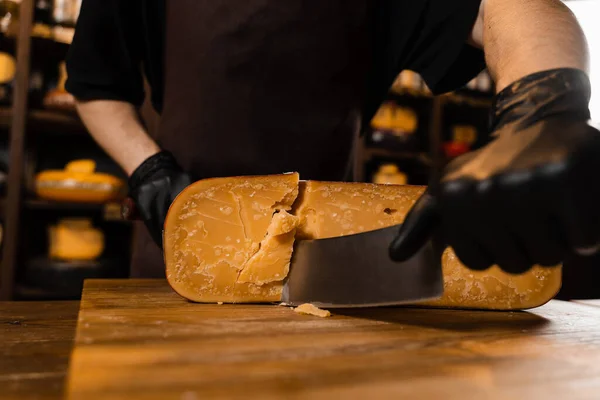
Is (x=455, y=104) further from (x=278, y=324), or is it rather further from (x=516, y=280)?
(x=278, y=324)

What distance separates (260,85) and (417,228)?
0.69 metres

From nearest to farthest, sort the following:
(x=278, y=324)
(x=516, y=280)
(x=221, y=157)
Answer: (x=278, y=324) → (x=516, y=280) → (x=221, y=157)

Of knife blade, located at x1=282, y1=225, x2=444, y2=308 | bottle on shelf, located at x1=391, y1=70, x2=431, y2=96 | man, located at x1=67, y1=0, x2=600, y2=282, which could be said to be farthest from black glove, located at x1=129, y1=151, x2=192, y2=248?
bottle on shelf, located at x1=391, y1=70, x2=431, y2=96

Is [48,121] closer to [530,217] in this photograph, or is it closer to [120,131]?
[120,131]

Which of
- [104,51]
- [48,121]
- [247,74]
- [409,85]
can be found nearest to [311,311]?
[247,74]

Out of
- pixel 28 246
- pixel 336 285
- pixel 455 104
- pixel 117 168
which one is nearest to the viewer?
pixel 336 285

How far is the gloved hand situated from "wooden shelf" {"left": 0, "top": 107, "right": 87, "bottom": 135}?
1.93 m

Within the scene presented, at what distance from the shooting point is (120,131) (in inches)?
46.1

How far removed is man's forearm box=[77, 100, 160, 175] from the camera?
1142 mm

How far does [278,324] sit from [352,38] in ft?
2.60

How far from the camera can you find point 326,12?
120 centimetres

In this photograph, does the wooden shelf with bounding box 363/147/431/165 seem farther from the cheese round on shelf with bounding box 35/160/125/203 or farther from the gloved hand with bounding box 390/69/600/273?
the gloved hand with bounding box 390/69/600/273

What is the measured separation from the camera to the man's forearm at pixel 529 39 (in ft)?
→ 2.45

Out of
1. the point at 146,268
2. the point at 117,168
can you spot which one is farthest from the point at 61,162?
the point at 146,268
